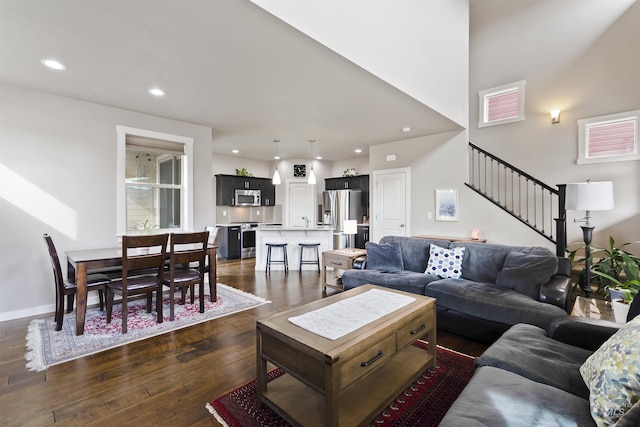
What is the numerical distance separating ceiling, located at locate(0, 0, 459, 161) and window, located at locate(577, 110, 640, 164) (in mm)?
2251

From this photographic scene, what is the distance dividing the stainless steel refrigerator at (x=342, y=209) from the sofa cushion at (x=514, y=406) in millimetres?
A: 6397

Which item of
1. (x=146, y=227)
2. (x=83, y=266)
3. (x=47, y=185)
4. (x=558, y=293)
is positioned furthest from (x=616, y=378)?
(x=47, y=185)

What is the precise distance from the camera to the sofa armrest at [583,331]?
1.71 metres

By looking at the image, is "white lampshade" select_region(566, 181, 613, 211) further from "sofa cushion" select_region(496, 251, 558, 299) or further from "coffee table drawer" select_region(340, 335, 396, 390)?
"coffee table drawer" select_region(340, 335, 396, 390)

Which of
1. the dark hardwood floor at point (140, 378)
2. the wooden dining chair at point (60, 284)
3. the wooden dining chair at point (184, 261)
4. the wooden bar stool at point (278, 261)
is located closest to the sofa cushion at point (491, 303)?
the dark hardwood floor at point (140, 378)

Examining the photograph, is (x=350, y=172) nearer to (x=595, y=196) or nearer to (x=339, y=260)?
(x=339, y=260)

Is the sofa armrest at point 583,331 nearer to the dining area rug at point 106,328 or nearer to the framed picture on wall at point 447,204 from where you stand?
the dining area rug at point 106,328

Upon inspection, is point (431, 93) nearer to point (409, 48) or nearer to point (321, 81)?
point (409, 48)

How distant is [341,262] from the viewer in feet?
14.2

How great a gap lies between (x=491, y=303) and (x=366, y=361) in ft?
5.54

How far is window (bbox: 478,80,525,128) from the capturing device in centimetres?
564

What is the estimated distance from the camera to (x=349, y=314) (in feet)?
6.68

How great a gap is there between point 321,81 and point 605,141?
4.90 metres

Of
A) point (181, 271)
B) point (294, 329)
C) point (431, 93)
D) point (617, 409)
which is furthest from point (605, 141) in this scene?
point (181, 271)
